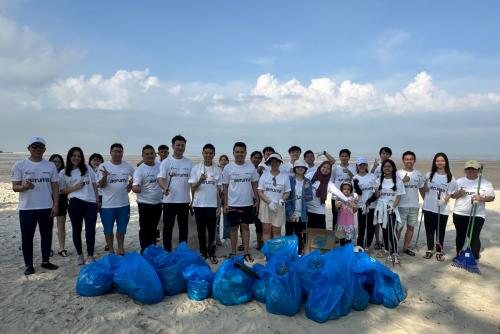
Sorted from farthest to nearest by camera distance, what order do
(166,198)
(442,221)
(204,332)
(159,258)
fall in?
(442,221), (166,198), (159,258), (204,332)

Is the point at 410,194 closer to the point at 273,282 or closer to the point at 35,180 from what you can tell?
the point at 273,282

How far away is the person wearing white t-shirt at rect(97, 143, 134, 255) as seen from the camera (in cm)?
480

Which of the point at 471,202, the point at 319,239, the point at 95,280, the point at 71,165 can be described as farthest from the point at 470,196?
the point at 71,165

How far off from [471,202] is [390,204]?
1.07m

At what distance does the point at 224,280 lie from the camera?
3.54m

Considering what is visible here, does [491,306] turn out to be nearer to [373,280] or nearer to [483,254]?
[373,280]

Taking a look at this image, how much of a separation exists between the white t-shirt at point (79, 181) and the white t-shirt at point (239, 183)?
1.79 metres

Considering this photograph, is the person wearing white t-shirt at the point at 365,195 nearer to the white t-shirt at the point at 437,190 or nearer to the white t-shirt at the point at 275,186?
the white t-shirt at the point at 437,190

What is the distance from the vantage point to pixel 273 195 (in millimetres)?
4828

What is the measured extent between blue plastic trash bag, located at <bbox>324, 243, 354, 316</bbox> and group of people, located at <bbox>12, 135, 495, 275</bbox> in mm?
1393

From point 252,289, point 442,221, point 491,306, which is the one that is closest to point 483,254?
point 442,221

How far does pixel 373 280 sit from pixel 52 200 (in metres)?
3.94

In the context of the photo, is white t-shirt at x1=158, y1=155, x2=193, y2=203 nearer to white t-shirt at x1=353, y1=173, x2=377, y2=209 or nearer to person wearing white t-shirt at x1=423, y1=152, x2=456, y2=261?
white t-shirt at x1=353, y1=173, x2=377, y2=209

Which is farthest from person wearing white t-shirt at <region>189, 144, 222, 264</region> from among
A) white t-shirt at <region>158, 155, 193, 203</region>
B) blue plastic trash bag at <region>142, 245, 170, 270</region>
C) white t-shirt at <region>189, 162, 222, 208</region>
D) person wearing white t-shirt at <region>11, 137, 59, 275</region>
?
person wearing white t-shirt at <region>11, 137, 59, 275</region>
